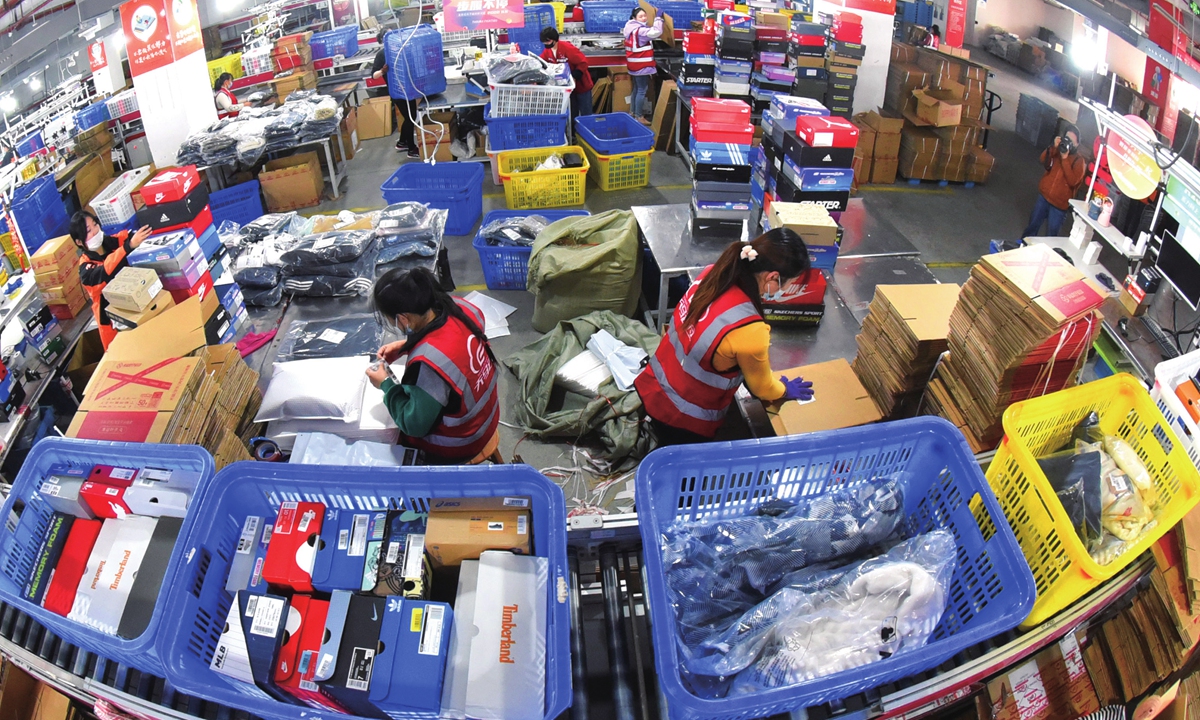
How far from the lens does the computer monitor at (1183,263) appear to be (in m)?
3.66

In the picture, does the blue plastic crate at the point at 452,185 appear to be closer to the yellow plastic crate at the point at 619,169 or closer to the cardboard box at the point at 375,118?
the yellow plastic crate at the point at 619,169

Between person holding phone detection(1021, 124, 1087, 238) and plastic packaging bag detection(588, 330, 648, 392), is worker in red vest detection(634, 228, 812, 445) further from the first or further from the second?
person holding phone detection(1021, 124, 1087, 238)

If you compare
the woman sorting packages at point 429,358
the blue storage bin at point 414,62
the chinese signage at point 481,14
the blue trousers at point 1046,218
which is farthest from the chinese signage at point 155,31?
the blue trousers at point 1046,218

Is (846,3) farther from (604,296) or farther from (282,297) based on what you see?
(282,297)

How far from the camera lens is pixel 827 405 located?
3.24 m

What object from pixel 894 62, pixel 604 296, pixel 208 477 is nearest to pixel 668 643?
pixel 208 477

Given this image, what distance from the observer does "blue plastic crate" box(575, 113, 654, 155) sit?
7.18 meters

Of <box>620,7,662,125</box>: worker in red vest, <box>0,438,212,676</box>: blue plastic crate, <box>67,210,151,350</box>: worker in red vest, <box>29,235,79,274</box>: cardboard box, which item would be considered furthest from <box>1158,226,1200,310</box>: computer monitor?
<box>29,235,79,274</box>: cardboard box

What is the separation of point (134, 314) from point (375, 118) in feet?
23.0

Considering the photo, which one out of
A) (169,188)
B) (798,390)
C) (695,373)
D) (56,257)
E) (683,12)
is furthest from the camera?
(683,12)

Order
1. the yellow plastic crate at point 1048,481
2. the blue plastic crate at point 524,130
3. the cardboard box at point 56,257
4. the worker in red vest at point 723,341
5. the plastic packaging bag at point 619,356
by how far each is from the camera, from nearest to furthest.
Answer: the yellow plastic crate at point 1048,481 < the worker in red vest at point 723,341 < the plastic packaging bag at point 619,356 < the cardboard box at point 56,257 < the blue plastic crate at point 524,130

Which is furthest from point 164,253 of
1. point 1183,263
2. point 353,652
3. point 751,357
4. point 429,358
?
point 1183,263

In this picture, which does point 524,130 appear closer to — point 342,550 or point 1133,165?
point 1133,165

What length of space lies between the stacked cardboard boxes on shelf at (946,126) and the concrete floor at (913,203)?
22cm
